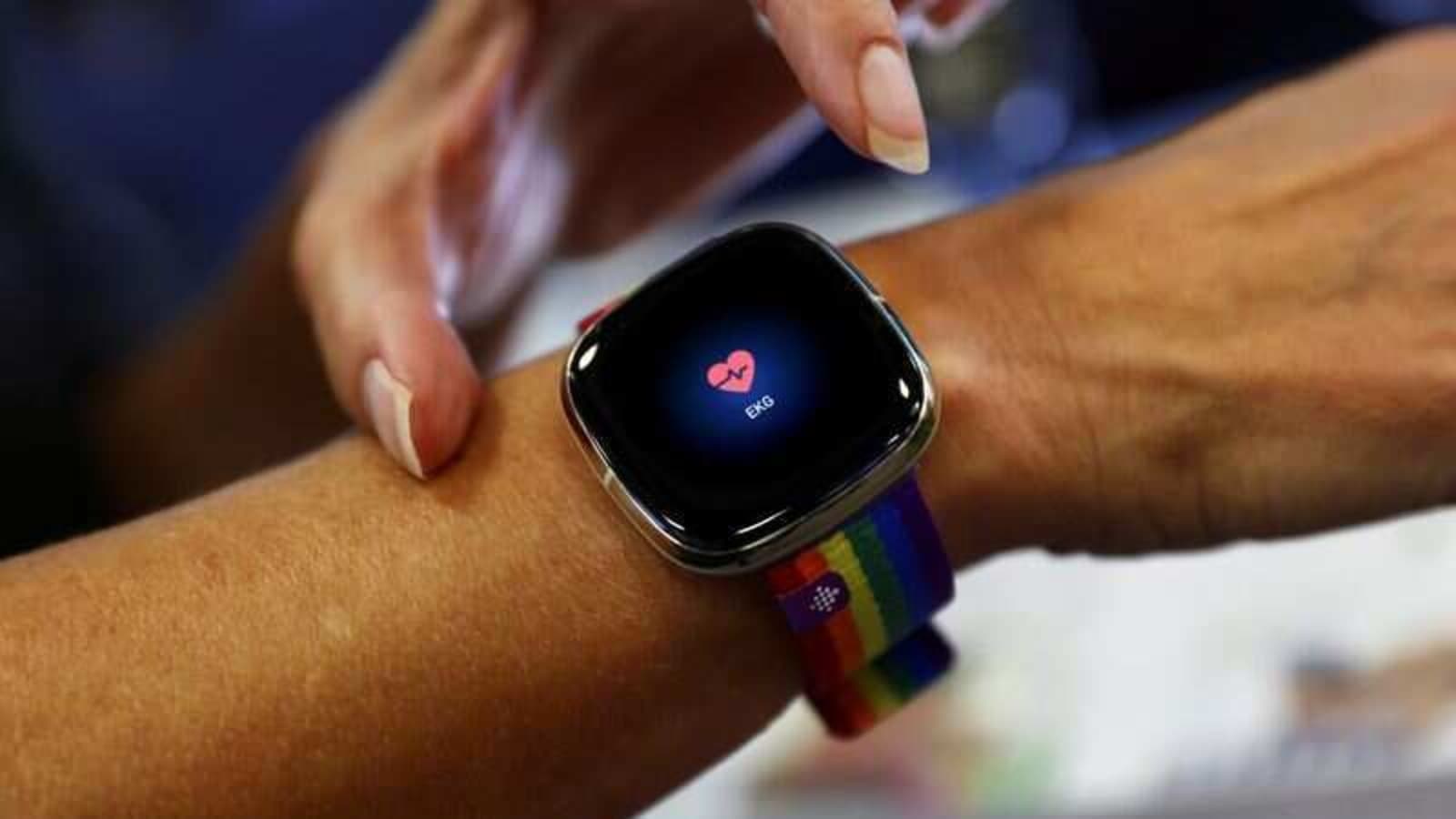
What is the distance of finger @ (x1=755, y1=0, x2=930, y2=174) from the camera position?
683 millimetres

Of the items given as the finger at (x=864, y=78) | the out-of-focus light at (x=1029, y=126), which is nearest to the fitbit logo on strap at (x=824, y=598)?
the finger at (x=864, y=78)

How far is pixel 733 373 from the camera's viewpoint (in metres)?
0.70

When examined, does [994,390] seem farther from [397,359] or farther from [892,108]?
[397,359]

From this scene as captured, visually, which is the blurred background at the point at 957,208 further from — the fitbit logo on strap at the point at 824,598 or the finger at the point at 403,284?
the fitbit logo on strap at the point at 824,598

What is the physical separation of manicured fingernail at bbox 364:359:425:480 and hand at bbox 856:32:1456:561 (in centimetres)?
24

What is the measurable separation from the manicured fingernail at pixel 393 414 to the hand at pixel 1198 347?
24cm

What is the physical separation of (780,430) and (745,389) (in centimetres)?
3

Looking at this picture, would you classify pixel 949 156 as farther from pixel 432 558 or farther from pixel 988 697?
pixel 432 558

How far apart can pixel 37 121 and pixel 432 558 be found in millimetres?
851

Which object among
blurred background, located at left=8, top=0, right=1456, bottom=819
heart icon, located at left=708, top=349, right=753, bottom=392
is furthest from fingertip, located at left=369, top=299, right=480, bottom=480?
blurred background, located at left=8, top=0, right=1456, bottom=819

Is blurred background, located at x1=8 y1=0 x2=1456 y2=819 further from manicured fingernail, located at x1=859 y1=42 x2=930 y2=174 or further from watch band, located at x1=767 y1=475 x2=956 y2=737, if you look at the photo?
manicured fingernail, located at x1=859 y1=42 x2=930 y2=174

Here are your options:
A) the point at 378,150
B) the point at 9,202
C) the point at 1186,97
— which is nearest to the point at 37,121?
the point at 9,202

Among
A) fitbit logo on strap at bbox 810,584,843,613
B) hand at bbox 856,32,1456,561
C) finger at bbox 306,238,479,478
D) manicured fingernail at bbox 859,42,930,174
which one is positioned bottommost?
hand at bbox 856,32,1456,561

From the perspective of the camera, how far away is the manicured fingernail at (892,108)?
0.68 metres
